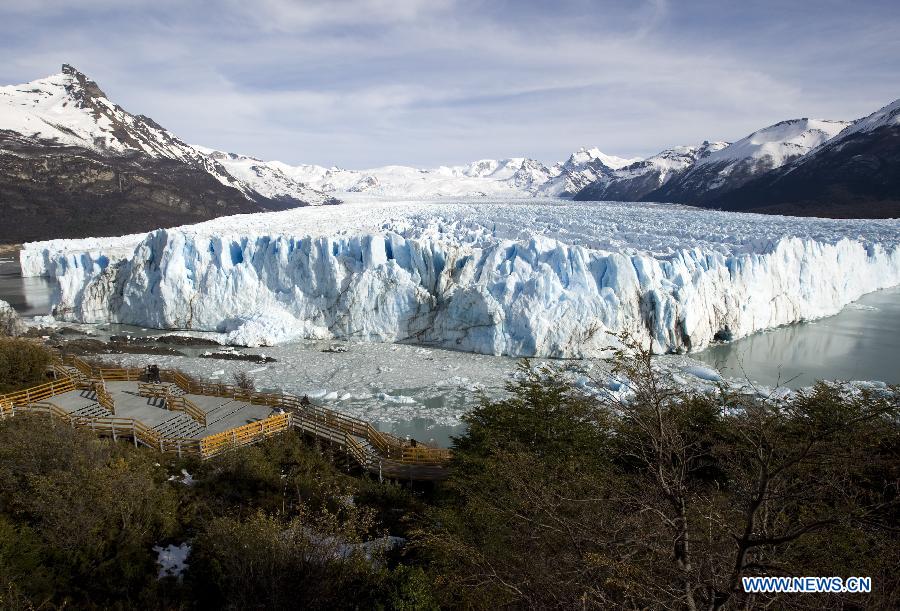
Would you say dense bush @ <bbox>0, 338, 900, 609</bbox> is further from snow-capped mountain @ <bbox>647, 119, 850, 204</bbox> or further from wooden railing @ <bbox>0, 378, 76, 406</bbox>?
snow-capped mountain @ <bbox>647, 119, 850, 204</bbox>

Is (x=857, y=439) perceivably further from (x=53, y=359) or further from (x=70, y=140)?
(x=70, y=140)

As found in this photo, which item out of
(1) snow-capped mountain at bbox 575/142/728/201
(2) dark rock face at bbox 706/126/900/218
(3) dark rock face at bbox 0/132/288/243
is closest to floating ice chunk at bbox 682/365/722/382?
(2) dark rock face at bbox 706/126/900/218

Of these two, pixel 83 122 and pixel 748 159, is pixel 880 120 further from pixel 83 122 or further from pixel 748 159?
pixel 83 122

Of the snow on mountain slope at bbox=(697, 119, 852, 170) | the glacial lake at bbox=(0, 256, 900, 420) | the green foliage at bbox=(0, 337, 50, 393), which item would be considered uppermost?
the snow on mountain slope at bbox=(697, 119, 852, 170)

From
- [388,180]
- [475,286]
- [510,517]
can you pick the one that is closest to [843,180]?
[475,286]

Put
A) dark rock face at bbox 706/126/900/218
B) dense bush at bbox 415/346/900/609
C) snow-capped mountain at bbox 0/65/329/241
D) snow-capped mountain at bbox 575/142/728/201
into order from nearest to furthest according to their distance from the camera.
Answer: dense bush at bbox 415/346/900/609 < dark rock face at bbox 706/126/900/218 < snow-capped mountain at bbox 0/65/329/241 < snow-capped mountain at bbox 575/142/728/201

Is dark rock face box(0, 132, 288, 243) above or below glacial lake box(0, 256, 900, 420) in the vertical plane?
above

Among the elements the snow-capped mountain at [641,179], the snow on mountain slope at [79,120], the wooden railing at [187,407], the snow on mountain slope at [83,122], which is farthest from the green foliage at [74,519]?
the snow-capped mountain at [641,179]
